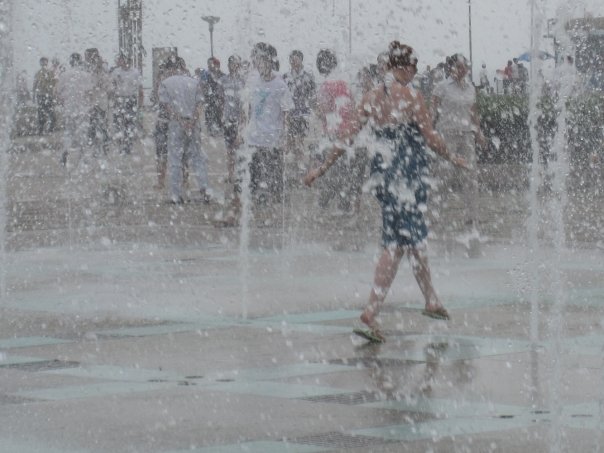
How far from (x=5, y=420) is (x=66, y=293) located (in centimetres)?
480

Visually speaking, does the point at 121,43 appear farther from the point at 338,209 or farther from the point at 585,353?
the point at 585,353

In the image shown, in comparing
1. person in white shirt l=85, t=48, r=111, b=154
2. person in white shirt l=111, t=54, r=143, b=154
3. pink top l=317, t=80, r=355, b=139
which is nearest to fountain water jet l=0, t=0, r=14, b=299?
person in white shirt l=85, t=48, r=111, b=154

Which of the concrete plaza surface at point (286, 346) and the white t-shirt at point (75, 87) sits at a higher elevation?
the white t-shirt at point (75, 87)

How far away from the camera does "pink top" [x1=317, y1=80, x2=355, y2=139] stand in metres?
18.3

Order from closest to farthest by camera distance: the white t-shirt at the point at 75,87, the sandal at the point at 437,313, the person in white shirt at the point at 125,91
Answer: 1. the sandal at the point at 437,313
2. the white t-shirt at the point at 75,87
3. the person in white shirt at the point at 125,91

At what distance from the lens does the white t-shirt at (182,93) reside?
20.9m

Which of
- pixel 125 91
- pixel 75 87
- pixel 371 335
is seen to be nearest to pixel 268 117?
pixel 75 87

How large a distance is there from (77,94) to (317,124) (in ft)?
14.9

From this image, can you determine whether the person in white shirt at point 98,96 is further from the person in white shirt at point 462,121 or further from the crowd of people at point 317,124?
the person in white shirt at point 462,121

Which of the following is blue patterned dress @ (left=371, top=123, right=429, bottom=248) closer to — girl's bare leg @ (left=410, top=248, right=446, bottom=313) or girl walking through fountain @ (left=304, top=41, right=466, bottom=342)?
girl walking through fountain @ (left=304, top=41, right=466, bottom=342)

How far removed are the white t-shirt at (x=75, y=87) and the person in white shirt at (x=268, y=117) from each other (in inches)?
189

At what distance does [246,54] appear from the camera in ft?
65.0

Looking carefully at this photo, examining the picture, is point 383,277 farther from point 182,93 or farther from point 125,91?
point 125,91

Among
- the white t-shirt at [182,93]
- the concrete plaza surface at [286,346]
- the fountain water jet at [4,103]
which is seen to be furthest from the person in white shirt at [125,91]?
the concrete plaza surface at [286,346]
